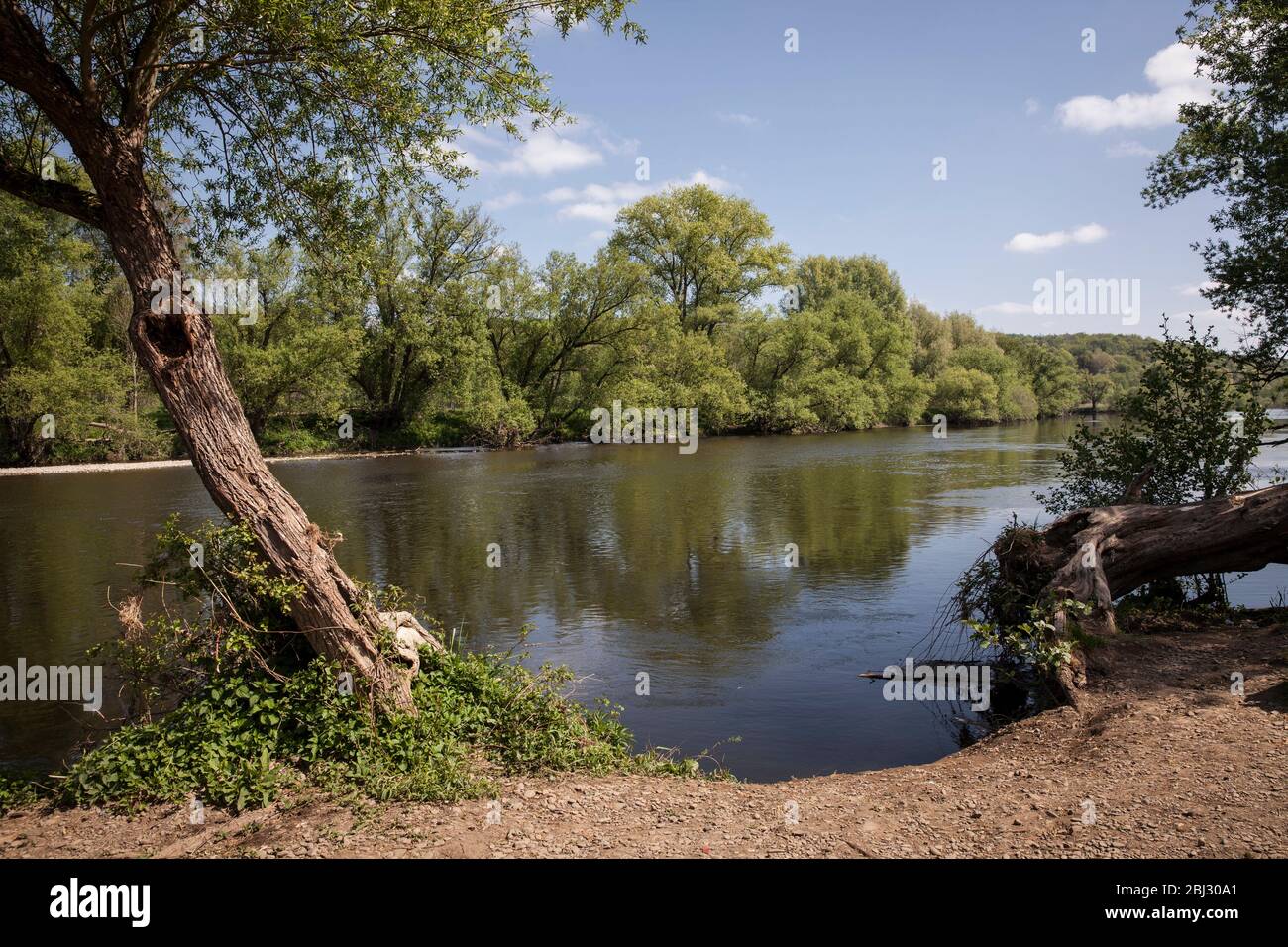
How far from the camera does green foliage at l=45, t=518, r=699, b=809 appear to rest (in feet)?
19.7

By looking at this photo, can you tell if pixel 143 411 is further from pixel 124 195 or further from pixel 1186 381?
pixel 1186 381

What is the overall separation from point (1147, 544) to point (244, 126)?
11.8m

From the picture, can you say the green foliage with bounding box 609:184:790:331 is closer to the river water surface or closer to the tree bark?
the river water surface

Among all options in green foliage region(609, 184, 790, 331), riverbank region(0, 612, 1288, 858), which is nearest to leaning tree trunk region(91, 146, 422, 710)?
riverbank region(0, 612, 1288, 858)

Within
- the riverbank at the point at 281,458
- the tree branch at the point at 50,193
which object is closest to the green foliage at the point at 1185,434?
the tree branch at the point at 50,193

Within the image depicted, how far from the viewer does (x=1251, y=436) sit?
41.0 feet

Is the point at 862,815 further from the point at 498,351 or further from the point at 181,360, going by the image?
the point at 498,351

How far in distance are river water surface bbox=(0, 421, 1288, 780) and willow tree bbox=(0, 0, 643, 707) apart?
11.5 feet

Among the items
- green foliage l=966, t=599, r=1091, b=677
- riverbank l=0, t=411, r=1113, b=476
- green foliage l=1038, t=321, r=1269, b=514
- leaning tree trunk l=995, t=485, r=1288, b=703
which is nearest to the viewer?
green foliage l=966, t=599, r=1091, b=677

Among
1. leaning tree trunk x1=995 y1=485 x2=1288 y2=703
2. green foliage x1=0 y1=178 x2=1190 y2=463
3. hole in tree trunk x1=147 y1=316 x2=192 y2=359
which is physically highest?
green foliage x1=0 y1=178 x2=1190 y2=463

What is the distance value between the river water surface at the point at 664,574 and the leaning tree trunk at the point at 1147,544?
2.09m

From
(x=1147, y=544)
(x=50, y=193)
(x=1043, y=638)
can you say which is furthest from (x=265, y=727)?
(x=1147, y=544)

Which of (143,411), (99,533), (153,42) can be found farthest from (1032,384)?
(153,42)
